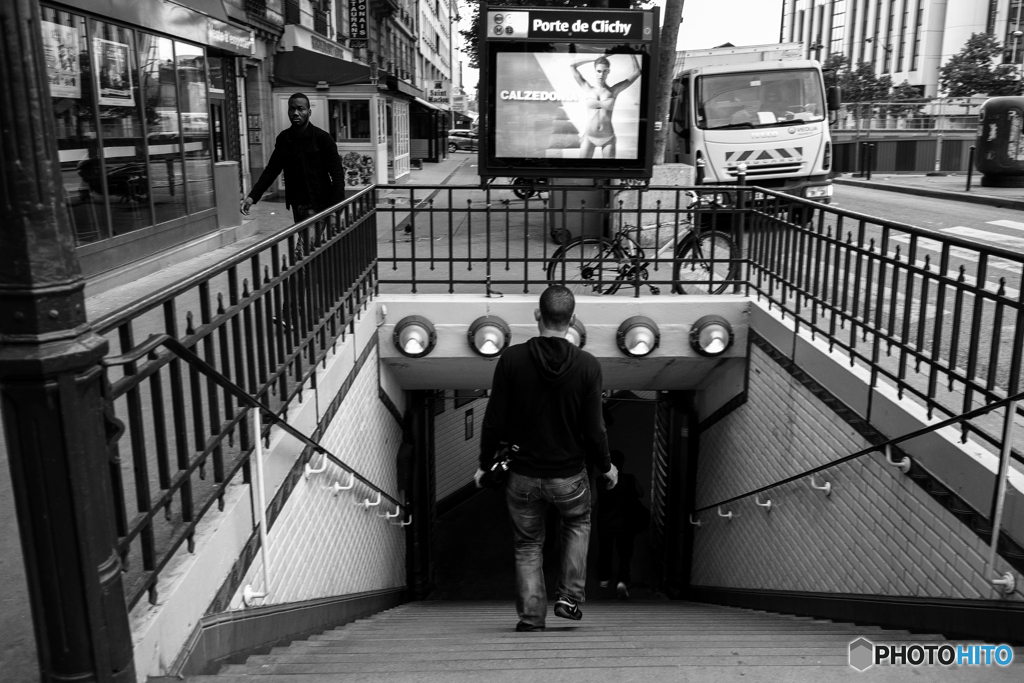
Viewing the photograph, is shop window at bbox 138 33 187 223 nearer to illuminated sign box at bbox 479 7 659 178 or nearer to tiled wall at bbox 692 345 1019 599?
illuminated sign box at bbox 479 7 659 178

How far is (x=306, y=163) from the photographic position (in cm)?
752

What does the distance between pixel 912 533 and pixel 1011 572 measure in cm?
96

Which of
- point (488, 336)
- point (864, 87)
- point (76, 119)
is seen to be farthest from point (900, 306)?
point (864, 87)

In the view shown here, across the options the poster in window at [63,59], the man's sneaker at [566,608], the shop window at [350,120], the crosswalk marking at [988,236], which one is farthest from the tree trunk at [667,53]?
the shop window at [350,120]

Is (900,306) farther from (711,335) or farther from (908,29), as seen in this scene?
(908,29)

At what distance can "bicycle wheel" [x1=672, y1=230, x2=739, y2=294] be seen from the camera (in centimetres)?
843

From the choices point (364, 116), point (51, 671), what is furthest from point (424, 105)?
point (51, 671)

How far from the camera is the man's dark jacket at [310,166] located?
7512mm

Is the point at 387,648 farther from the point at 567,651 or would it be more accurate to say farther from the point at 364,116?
the point at 364,116

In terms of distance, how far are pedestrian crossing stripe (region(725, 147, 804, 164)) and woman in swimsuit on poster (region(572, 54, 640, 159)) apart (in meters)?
5.93

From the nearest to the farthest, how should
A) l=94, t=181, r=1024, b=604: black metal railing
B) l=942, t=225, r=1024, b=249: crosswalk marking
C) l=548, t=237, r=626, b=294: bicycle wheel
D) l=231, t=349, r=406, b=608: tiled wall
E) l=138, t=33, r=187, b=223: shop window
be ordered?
l=94, t=181, r=1024, b=604: black metal railing < l=231, t=349, r=406, b=608: tiled wall < l=548, t=237, r=626, b=294: bicycle wheel < l=138, t=33, r=187, b=223: shop window < l=942, t=225, r=1024, b=249: crosswalk marking

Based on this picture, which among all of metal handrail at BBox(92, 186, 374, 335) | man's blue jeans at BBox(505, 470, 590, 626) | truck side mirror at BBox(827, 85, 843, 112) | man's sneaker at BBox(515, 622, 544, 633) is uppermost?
truck side mirror at BBox(827, 85, 843, 112)

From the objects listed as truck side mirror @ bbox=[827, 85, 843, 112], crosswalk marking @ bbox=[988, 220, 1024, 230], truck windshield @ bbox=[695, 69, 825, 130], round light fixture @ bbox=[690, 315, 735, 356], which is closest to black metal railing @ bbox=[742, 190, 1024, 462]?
round light fixture @ bbox=[690, 315, 735, 356]

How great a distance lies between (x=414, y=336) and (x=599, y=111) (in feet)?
10.2
